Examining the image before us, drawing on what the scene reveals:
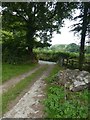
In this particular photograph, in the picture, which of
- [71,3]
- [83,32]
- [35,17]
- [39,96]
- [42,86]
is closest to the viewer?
[39,96]

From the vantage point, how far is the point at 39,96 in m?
12.4

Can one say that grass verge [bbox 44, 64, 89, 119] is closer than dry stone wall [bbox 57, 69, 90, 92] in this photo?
Yes

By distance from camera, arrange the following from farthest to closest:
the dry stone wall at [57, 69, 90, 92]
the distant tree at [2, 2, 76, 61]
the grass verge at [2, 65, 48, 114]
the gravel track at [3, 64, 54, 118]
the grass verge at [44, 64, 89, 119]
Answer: the distant tree at [2, 2, 76, 61] < the dry stone wall at [57, 69, 90, 92] < the grass verge at [2, 65, 48, 114] < the grass verge at [44, 64, 89, 119] < the gravel track at [3, 64, 54, 118]

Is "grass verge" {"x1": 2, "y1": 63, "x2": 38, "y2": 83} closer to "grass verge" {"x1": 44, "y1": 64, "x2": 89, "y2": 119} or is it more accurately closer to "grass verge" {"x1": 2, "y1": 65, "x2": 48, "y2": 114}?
"grass verge" {"x1": 2, "y1": 65, "x2": 48, "y2": 114}

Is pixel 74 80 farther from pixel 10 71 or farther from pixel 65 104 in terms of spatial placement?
pixel 10 71

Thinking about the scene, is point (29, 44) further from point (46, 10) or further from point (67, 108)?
point (67, 108)

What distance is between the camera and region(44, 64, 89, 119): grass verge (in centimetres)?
973

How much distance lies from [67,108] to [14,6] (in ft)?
63.2

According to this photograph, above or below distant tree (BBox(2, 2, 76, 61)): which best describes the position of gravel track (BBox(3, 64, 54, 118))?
below

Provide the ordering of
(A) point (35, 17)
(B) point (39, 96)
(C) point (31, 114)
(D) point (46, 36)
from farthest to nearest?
(D) point (46, 36)
(A) point (35, 17)
(B) point (39, 96)
(C) point (31, 114)

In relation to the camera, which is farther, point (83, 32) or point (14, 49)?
point (14, 49)

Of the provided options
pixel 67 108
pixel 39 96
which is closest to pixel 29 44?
pixel 39 96

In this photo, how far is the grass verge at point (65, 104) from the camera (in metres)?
9.73

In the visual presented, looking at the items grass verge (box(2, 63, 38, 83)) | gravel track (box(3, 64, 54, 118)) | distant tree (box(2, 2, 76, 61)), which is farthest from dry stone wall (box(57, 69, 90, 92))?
distant tree (box(2, 2, 76, 61))
